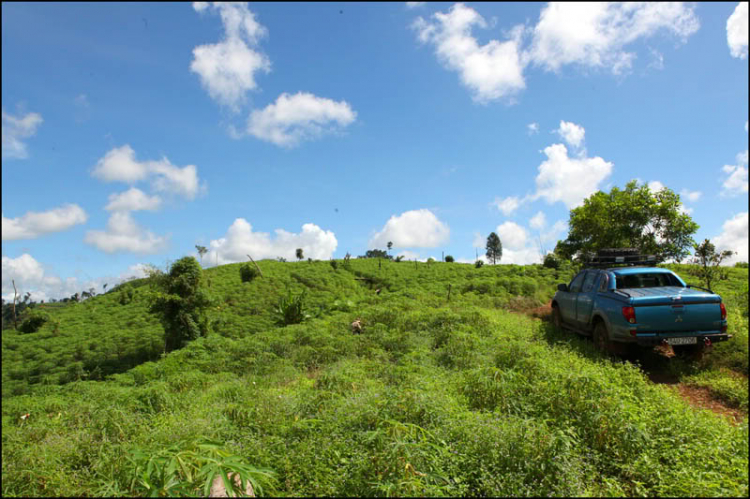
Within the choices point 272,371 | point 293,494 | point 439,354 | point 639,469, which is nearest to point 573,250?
point 439,354

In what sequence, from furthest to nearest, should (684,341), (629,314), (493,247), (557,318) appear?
(493,247) → (557,318) → (629,314) → (684,341)

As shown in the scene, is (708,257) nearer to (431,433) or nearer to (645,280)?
(645,280)

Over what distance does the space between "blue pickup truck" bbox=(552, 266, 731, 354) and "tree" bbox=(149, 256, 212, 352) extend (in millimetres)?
20530

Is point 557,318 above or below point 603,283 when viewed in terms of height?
below

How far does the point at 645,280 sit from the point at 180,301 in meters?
21.6

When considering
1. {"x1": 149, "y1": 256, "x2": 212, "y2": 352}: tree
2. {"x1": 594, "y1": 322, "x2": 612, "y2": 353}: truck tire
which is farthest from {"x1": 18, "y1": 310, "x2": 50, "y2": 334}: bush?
{"x1": 594, "y1": 322, "x2": 612, "y2": 353}: truck tire

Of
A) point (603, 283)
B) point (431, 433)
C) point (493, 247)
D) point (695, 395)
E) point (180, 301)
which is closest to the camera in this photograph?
point (431, 433)

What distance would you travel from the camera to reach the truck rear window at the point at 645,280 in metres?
7.84

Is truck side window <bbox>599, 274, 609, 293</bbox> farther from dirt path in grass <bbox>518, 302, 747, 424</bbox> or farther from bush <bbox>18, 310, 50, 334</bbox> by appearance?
bush <bbox>18, 310, 50, 334</bbox>

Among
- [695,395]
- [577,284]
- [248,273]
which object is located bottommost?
[695,395]

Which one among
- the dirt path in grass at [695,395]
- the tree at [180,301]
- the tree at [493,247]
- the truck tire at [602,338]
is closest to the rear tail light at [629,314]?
the truck tire at [602,338]

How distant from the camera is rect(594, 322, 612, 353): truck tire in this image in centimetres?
720

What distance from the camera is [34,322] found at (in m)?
34.0

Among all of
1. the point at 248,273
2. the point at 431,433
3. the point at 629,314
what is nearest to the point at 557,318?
the point at 629,314
